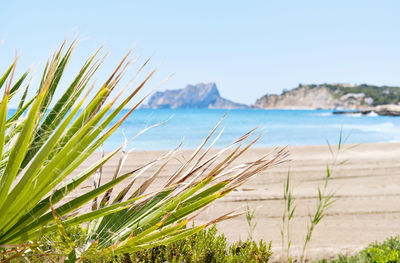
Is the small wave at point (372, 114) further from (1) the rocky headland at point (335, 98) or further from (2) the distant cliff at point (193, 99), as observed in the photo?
(2) the distant cliff at point (193, 99)

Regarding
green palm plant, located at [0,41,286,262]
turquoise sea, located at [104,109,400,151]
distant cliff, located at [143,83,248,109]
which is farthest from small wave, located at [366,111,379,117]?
green palm plant, located at [0,41,286,262]

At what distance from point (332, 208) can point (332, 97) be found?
390 feet

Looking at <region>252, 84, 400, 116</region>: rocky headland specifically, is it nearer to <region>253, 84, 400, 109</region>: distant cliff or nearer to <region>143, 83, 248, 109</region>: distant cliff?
<region>253, 84, 400, 109</region>: distant cliff

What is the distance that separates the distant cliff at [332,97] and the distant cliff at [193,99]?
46.7 ft

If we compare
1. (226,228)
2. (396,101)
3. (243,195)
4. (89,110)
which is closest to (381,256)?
(226,228)

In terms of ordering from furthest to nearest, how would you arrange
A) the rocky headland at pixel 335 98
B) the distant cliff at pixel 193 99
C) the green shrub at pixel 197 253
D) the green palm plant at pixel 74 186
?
the distant cliff at pixel 193 99 < the rocky headland at pixel 335 98 < the green shrub at pixel 197 253 < the green palm plant at pixel 74 186

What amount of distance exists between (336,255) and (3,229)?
3500mm

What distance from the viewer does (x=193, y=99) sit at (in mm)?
149500

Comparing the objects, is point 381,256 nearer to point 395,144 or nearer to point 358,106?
point 395,144

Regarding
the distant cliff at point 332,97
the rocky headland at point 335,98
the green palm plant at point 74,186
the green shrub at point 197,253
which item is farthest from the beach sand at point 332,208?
the distant cliff at point 332,97

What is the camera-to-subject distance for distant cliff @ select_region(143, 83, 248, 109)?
137250mm

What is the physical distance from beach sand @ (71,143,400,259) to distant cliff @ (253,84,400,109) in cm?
9530

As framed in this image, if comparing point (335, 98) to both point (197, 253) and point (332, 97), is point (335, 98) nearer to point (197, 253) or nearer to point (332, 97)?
point (332, 97)

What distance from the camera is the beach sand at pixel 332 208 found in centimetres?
535
